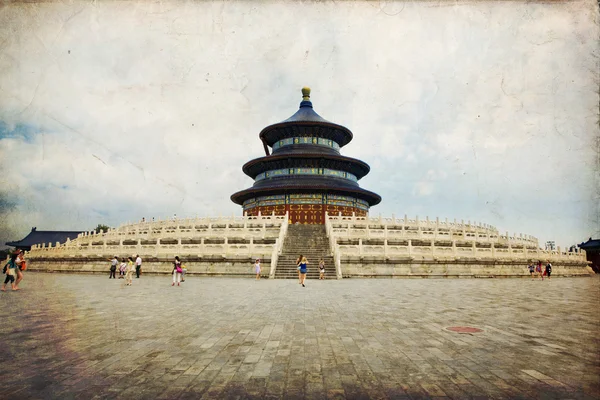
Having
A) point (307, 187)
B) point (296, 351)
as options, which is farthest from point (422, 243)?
point (296, 351)

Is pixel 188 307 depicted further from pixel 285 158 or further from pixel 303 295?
pixel 285 158

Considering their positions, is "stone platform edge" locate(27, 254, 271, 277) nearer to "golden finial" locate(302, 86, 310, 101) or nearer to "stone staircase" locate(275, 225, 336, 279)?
"stone staircase" locate(275, 225, 336, 279)

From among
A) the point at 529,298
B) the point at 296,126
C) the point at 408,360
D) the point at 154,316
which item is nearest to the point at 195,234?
the point at 154,316

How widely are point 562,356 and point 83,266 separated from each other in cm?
3003

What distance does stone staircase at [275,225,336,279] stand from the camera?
22.1m

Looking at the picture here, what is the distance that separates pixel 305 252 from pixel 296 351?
19.2 metres

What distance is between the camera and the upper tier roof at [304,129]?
166ft

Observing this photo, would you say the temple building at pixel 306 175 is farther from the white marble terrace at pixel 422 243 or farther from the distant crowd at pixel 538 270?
the distant crowd at pixel 538 270

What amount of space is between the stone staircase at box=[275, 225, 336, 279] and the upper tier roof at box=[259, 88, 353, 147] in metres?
22.8

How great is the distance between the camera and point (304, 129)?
51.2m

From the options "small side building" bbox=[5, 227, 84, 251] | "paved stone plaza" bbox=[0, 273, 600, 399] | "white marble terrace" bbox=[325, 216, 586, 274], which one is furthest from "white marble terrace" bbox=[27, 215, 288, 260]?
"small side building" bbox=[5, 227, 84, 251]

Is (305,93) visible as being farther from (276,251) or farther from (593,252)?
(593,252)

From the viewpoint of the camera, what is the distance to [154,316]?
29.3 feet

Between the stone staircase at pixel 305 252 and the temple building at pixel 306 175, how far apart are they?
1291cm
